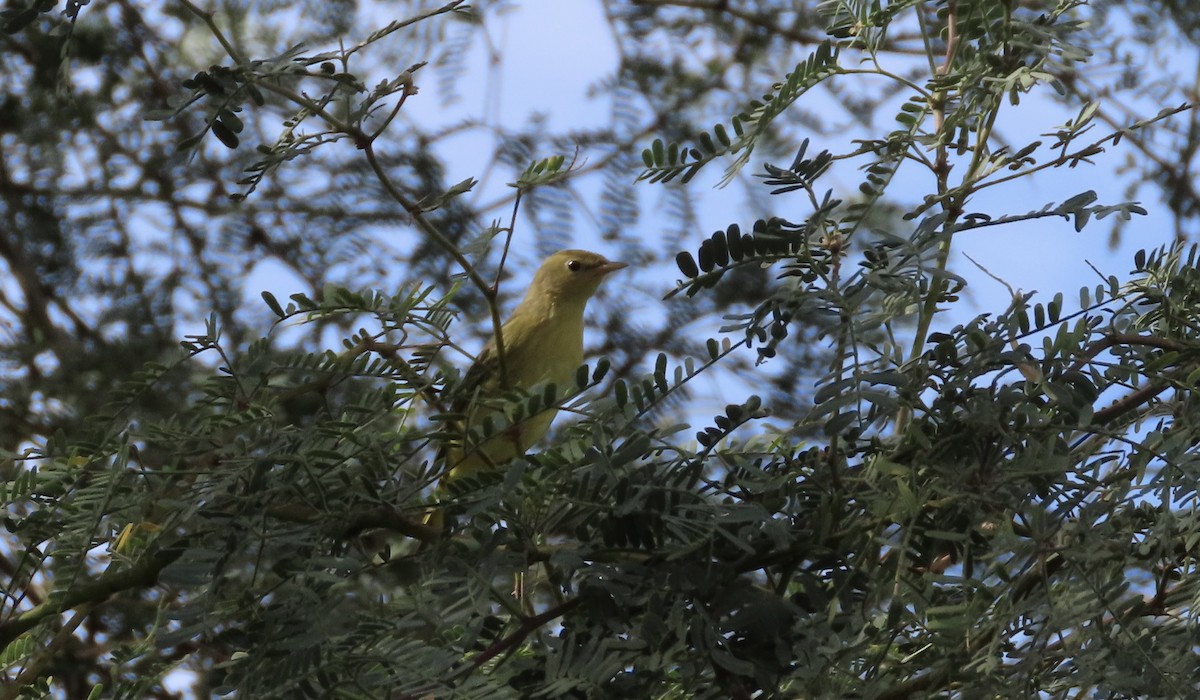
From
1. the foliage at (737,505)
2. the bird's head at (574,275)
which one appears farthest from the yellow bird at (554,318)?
the foliage at (737,505)

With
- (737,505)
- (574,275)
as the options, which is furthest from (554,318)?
(737,505)

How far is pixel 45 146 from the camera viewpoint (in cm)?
342

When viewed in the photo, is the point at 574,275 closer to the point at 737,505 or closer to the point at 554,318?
the point at 554,318

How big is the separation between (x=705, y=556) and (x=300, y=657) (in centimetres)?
28

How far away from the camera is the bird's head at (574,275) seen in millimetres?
2641

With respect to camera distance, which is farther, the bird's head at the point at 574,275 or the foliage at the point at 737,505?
the bird's head at the point at 574,275

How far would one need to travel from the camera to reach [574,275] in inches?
104

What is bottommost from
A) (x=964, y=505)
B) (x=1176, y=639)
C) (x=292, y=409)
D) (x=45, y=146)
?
(x=1176, y=639)

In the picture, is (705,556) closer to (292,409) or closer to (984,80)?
(984,80)

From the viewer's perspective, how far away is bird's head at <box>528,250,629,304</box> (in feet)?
8.66

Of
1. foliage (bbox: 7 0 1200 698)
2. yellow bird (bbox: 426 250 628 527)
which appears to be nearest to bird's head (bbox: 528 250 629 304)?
yellow bird (bbox: 426 250 628 527)

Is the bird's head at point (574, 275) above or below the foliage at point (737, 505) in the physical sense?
above

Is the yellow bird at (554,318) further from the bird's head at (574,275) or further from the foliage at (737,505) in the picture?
the foliage at (737,505)

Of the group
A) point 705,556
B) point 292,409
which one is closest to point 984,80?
point 705,556
